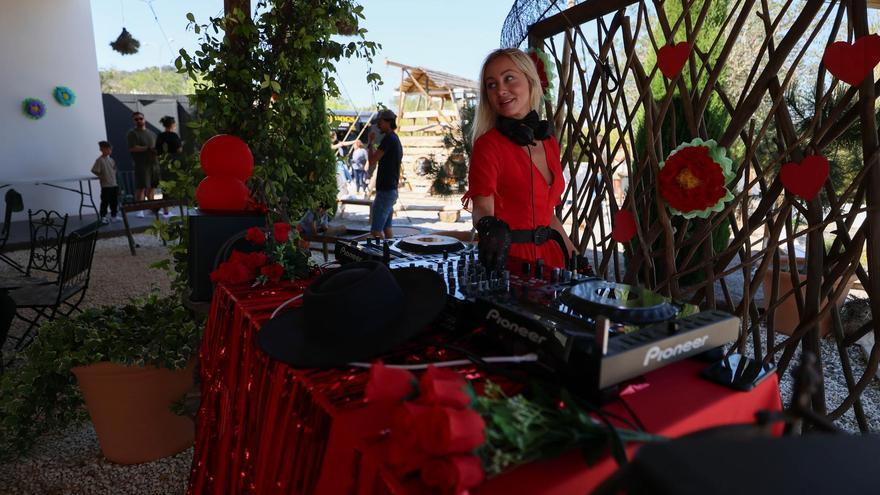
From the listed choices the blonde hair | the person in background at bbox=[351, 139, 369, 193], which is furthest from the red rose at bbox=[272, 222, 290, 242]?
the person in background at bbox=[351, 139, 369, 193]

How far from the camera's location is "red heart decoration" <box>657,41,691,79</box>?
189 centimetres

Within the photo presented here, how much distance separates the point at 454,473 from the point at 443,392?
0.09 m

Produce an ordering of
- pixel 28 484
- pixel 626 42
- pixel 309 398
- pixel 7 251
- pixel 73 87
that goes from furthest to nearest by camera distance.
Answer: pixel 73 87
pixel 7 251
pixel 626 42
pixel 28 484
pixel 309 398

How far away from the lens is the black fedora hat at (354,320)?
844 mm

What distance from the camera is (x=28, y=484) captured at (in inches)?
80.8

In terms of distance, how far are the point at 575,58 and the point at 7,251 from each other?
7.10 m

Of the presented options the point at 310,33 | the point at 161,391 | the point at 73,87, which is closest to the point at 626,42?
the point at 310,33

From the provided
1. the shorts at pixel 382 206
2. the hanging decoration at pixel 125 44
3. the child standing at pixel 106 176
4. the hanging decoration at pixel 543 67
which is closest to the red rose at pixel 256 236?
the hanging decoration at pixel 543 67

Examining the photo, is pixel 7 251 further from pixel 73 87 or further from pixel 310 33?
pixel 310 33

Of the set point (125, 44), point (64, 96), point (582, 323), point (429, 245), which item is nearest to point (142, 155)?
point (64, 96)

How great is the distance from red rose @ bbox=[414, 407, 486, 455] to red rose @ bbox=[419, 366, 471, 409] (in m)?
0.02

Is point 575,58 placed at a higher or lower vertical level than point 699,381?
higher

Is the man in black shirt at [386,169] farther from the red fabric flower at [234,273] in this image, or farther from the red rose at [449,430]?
the red rose at [449,430]

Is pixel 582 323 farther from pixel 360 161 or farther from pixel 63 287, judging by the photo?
pixel 360 161
